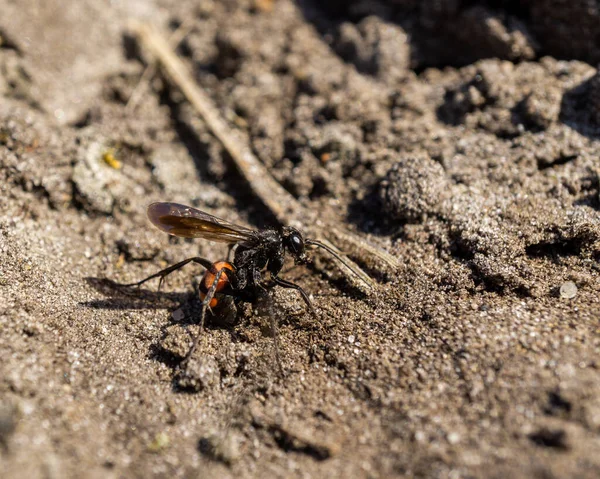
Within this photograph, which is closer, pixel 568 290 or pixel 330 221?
pixel 568 290

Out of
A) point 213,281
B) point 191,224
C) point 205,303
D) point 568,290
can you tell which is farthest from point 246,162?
point 568,290

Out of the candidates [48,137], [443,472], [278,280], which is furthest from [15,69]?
[443,472]

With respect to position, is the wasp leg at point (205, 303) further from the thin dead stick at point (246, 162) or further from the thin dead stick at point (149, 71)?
the thin dead stick at point (149, 71)

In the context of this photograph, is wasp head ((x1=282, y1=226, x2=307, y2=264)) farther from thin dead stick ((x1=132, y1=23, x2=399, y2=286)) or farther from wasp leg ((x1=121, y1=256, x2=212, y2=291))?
wasp leg ((x1=121, y1=256, x2=212, y2=291))

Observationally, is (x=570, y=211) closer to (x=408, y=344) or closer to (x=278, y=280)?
(x=408, y=344)

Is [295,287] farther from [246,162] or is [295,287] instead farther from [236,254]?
[246,162]

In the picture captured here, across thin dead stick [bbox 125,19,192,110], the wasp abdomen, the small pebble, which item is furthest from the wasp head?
thin dead stick [bbox 125,19,192,110]

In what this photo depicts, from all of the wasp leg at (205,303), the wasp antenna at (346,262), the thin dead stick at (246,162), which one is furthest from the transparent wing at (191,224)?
the thin dead stick at (246,162)
